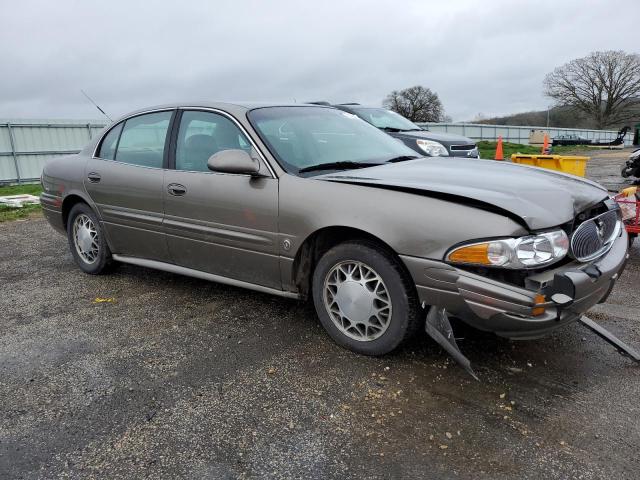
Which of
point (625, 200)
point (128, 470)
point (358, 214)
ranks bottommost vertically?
point (128, 470)

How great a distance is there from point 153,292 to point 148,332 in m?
0.92

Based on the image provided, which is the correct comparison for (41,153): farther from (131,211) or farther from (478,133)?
(478,133)

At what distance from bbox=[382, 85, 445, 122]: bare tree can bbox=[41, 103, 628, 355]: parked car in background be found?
160ft

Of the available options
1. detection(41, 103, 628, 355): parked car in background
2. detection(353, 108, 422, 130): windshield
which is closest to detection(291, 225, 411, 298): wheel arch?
detection(41, 103, 628, 355): parked car in background

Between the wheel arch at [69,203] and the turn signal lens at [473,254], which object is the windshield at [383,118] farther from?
the turn signal lens at [473,254]

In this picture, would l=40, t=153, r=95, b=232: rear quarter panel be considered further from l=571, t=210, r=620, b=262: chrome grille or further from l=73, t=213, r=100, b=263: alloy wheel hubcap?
l=571, t=210, r=620, b=262: chrome grille

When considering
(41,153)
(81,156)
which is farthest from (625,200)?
(41,153)

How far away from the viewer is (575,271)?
265cm

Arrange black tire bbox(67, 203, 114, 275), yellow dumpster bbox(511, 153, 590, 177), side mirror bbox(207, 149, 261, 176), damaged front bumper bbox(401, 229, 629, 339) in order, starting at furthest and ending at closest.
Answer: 1. yellow dumpster bbox(511, 153, 590, 177)
2. black tire bbox(67, 203, 114, 275)
3. side mirror bbox(207, 149, 261, 176)
4. damaged front bumper bbox(401, 229, 629, 339)

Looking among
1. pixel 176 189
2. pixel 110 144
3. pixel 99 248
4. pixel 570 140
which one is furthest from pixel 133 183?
pixel 570 140

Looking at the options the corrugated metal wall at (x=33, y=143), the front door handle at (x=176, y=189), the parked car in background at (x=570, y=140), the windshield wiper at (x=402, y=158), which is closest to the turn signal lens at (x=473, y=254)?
the windshield wiper at (x=402, y=158)

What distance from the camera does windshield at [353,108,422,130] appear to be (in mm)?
9609

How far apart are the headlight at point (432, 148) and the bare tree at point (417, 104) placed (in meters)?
43.9

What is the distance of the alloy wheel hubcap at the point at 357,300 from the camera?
309cm
